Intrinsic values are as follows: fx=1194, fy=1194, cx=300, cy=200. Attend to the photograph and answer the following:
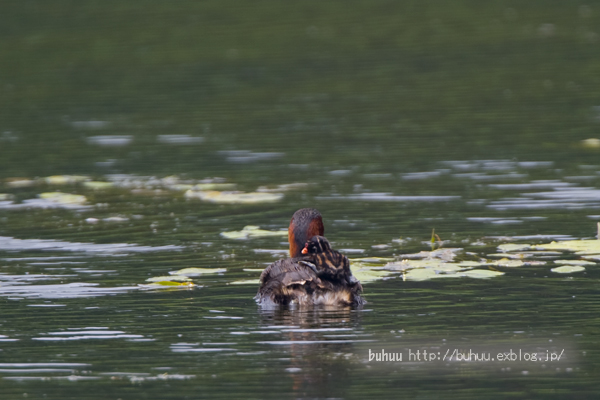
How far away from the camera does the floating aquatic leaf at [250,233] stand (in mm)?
15055

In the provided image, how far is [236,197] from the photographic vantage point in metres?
17.9

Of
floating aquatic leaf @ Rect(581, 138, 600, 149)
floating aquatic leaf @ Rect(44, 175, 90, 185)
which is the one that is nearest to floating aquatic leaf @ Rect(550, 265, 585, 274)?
floating aquatic leaf @ Rect(581, 138, 600, 149)

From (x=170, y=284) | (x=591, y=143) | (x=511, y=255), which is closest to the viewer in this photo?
(x=170, y=284)

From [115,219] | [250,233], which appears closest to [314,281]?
[250,233]

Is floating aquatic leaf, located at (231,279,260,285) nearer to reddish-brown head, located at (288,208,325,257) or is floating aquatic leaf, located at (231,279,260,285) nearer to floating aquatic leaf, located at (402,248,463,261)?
reddish-brown head, located at (288,208,325,257)

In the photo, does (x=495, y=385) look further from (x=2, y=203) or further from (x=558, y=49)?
(x=558, y=49)

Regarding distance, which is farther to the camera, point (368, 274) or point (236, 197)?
point (236, 197)

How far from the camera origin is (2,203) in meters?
18.3

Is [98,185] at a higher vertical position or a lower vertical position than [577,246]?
higher

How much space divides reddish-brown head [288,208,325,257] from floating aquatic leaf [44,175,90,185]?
910 cm

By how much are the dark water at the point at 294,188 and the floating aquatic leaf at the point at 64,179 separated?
0.08m

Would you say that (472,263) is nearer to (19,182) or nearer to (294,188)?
(294,188)

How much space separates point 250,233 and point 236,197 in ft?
9.04

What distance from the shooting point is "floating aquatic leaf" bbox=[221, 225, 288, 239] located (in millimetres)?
15055
